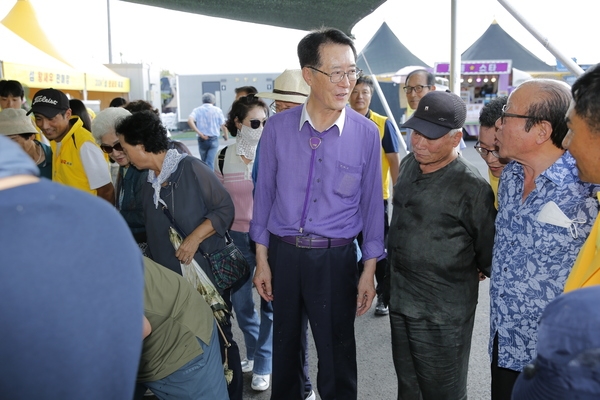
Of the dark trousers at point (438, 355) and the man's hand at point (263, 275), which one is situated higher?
Result: the man's hand at point (263, 275)

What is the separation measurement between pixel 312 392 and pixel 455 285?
1298mm

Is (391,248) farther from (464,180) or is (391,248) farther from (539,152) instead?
(539,152)

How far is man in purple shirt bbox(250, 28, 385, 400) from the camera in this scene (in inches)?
94.7

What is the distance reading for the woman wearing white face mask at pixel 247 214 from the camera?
10.9 ft

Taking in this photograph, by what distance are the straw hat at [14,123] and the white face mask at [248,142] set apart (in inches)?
72.2

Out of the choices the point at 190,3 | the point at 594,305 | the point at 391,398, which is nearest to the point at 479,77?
the point at 190,3

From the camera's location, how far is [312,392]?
3.07 meters

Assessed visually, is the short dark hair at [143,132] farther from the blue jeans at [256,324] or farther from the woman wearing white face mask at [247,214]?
the blue jeans at [256,324]

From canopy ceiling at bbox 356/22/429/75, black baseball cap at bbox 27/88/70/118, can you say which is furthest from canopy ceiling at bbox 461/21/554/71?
black baseball cap at bbox 27/88/70/118

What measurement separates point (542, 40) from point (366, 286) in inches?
62.6

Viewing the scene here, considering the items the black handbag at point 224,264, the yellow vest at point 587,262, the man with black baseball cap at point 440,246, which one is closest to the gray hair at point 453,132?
the man with black baseball cap at point 440,246

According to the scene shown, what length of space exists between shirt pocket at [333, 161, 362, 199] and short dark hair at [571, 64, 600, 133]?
116 cm

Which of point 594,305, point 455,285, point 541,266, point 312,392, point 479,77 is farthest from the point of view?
point 479,77

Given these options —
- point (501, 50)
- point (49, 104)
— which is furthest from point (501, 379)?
point (501, 50)
